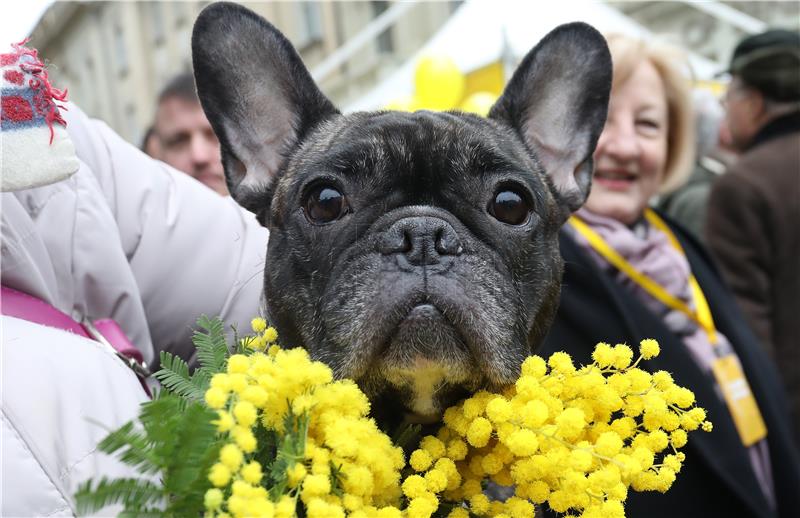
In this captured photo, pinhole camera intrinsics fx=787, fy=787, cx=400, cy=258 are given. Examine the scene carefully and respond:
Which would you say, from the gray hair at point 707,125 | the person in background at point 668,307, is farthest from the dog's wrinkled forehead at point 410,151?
the gray hair at point 707,125

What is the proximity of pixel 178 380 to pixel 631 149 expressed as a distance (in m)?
2.30

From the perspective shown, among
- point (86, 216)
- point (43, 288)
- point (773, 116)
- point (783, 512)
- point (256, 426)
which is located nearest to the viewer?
point (256, 426)

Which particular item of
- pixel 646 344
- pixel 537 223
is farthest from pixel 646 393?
pixel 537 223

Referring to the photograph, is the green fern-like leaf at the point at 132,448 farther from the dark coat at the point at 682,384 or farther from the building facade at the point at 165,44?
the building facade at the point at 165,44

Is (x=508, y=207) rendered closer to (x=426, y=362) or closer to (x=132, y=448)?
(x=426, y=362)

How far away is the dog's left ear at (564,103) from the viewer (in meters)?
1.87

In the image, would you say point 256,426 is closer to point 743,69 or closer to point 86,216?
point 86,216

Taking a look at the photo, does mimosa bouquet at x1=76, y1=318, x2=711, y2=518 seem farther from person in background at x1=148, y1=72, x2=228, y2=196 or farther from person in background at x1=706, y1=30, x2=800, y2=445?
person in background at x1=706, y1=30, x2=800, y2=445

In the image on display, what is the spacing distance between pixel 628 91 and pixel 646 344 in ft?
6.74

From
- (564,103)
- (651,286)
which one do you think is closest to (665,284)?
(651,286)

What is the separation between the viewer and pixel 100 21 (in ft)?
53.8

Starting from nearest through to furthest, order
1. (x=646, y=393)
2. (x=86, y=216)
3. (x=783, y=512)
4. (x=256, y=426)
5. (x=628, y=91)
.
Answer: (x=256, y=426) → (x=646, y=393) → (x=86, y=216) → (x=783, y=512) → (x=628, y=91)

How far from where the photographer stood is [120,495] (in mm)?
903

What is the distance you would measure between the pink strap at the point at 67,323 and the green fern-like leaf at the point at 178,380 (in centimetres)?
17
